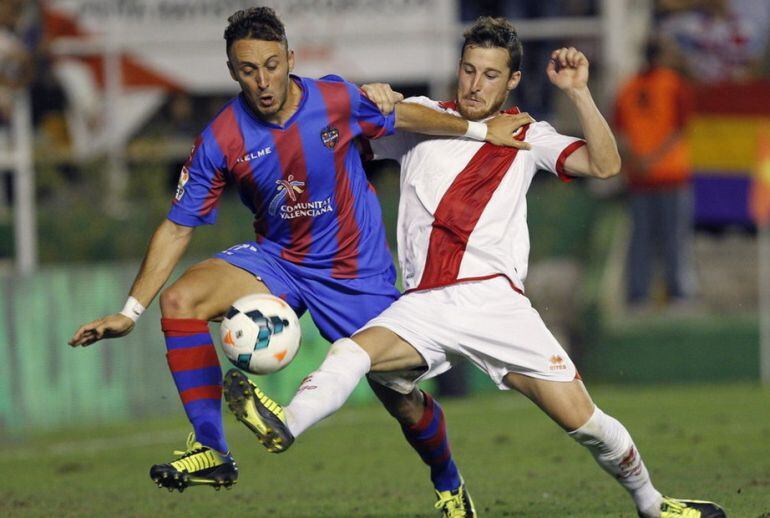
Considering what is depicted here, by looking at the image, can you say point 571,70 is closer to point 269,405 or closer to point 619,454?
point 619,454

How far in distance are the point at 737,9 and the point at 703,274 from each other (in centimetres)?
311

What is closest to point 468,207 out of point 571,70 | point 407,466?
point 571,70

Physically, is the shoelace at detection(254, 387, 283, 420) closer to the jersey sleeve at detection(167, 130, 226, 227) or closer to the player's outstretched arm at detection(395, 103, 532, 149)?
the jersey sleeve at detection(167, 130, 226, 227)

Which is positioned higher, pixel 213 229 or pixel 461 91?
pixel 461 91

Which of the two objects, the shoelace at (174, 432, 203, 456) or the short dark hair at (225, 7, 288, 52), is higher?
the short dark hair at (225, 7, 288, 52)

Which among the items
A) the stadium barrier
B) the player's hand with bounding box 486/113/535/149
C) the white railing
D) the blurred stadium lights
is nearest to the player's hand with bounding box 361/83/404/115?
the player's hand with bounding box 486/113/535/149

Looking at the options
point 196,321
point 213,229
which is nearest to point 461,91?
point 196,321

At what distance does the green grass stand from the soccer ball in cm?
210

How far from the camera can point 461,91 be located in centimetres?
777

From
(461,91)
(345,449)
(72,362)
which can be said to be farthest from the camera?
(72,362)

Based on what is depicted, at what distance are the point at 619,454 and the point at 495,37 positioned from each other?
6.82ft

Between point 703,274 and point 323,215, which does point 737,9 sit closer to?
point 703,274

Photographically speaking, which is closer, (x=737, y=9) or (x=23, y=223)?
(x=23, y=223)

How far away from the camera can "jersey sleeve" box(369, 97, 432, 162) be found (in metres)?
7.88
